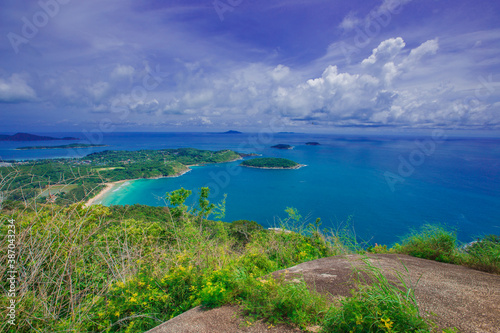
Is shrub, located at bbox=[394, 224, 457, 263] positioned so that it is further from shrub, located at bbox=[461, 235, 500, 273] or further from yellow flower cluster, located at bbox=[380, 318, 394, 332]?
yellow flower cluster, located at bbox=[380, 318, 394, 332]

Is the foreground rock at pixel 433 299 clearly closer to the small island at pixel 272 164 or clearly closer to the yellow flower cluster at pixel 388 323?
the yellow flower cluster at pixel 388 323

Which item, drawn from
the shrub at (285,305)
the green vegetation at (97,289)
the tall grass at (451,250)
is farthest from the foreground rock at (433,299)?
the tall grass at (451,250)

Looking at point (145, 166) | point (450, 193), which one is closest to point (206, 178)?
point (145, 166)

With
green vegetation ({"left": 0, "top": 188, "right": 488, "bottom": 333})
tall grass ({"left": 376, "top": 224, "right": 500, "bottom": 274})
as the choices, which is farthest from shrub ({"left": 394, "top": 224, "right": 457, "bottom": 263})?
green vegetation ({"left": 0, "top": 188, "right": 488, "bottom": 333})

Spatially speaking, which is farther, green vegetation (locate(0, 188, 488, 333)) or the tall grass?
the tall grass

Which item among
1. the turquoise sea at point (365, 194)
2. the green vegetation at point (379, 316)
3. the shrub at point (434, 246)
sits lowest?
the turquoise sea at point (365, 194)

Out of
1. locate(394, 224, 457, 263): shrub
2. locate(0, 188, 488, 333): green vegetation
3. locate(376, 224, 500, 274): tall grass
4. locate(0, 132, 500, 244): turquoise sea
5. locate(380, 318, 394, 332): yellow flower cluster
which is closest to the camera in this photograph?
locate(380, 318, 394, 332): yellow flower cluster

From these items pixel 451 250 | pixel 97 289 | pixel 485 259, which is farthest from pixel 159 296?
pixel 451 250

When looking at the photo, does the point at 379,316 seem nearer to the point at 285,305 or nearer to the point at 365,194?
the point at 285,305
